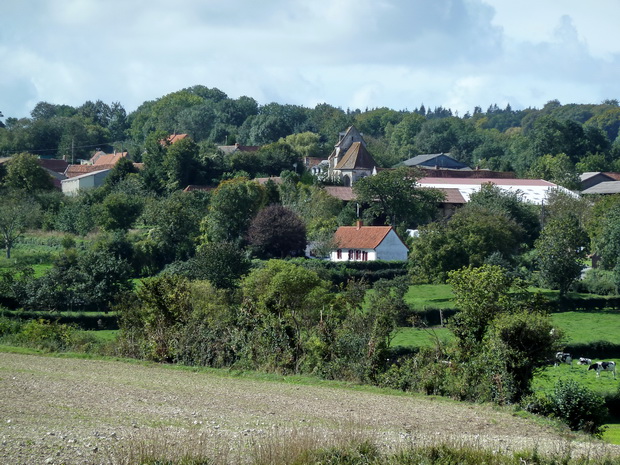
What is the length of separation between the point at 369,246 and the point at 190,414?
45588mm

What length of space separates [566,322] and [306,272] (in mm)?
17189

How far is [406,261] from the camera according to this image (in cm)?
5853

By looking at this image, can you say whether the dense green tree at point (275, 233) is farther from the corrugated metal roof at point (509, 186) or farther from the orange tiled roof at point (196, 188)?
the corrugated metal roof at point (509, 186)

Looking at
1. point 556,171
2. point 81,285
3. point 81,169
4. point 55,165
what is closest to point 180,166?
point 81,169

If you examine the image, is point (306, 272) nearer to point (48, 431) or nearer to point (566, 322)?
point (566, 322)

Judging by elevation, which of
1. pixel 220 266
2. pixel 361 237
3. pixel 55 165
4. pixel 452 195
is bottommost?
pixel 220 266

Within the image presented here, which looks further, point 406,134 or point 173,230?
point 406,134

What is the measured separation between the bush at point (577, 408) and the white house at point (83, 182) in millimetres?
66831

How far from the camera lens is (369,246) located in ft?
196

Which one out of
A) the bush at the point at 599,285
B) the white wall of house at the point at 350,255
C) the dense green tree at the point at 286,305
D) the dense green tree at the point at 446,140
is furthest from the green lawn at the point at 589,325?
the dense green tree at the point at 446,140

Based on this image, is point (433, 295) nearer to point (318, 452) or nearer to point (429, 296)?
point (429, 296)

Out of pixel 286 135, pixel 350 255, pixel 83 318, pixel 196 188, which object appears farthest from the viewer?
pixel 286 135

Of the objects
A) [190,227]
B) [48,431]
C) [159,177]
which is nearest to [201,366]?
[48,431]

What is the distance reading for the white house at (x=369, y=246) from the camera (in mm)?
59906
